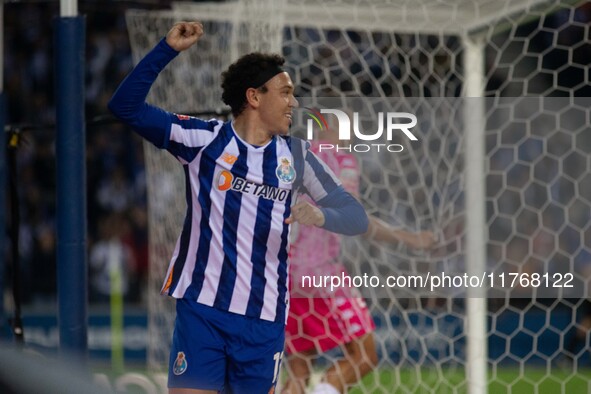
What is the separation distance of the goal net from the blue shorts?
1369mm

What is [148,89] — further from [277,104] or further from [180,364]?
[180,364]

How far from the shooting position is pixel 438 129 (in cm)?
518

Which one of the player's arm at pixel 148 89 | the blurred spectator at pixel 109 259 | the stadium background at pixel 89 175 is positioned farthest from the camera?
the blurred spectator at pixel 109 259

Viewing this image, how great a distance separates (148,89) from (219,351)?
955mm

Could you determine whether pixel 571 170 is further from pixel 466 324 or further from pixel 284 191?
pixel 284 191

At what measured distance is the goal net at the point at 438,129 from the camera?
16.3ft

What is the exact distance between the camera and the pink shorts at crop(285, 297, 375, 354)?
4.83 meters

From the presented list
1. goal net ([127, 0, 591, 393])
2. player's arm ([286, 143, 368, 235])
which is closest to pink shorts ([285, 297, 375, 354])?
goal net ([127, 0, 591, 393])

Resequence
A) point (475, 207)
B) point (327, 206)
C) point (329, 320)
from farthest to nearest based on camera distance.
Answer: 1. point (475, 207)
2. point (329, 320)
3. point (327, 206)

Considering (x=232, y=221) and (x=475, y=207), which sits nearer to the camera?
(x=232, y=221)

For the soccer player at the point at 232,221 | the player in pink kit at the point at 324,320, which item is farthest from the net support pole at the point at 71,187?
the player in pink kit at the point at 324,320

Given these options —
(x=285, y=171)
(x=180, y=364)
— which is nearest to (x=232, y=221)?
(x=285, y=171)

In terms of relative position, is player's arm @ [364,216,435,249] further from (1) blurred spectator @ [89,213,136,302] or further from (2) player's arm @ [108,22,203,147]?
(1) blurred spectator @ [89,213,136,302]

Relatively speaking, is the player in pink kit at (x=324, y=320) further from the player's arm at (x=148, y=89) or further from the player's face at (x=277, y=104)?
the player's arm at (x=148, y=89)
